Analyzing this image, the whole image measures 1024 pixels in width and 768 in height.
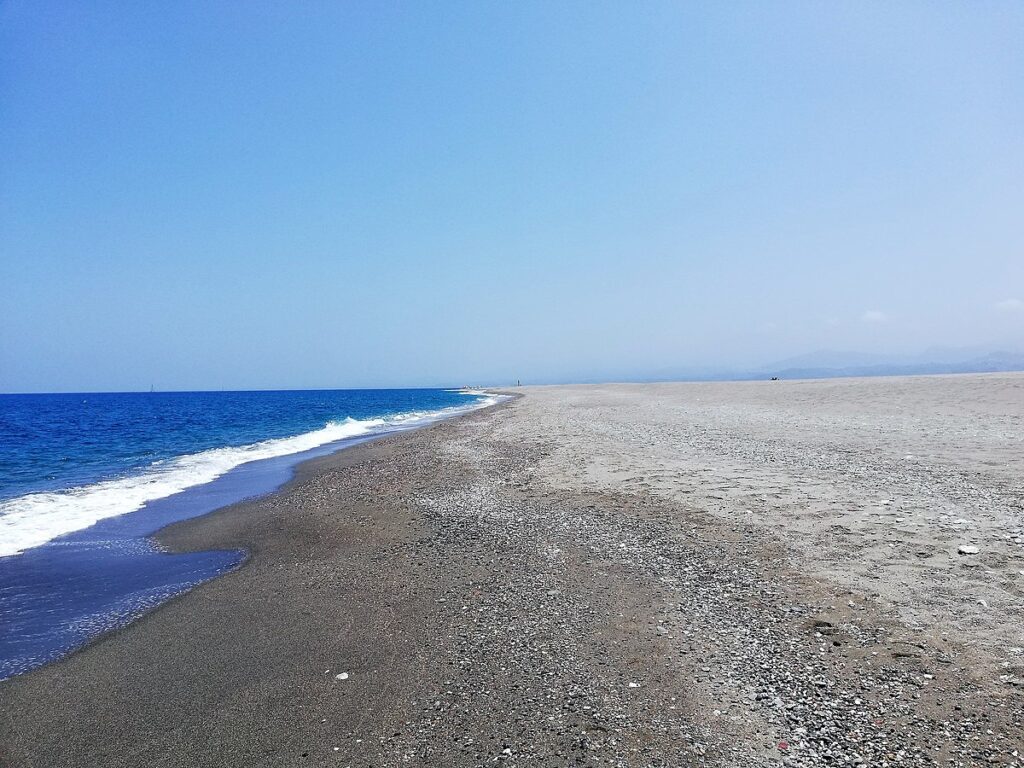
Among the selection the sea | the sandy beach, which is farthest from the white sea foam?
the sandy beach

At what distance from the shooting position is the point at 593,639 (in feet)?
21.0

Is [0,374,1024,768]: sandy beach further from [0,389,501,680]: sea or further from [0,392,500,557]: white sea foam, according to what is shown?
[0,392,500,557]: white sea foam

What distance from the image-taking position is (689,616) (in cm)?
683

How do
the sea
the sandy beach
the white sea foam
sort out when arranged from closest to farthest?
the sandy beach, the sea, the white sea foam

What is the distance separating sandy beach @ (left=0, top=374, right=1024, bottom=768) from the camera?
185 inches

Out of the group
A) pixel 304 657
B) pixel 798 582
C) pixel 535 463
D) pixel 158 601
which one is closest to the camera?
pixel 304 657

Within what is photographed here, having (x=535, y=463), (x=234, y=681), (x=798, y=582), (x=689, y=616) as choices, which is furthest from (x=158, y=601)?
(x=535, y=463)

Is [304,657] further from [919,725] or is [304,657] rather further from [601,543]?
[919,725]

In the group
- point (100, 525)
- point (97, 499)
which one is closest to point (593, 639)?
point (100, 525)

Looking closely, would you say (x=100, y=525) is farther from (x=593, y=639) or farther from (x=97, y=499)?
(x=593, y=639)

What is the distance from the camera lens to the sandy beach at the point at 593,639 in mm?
4695

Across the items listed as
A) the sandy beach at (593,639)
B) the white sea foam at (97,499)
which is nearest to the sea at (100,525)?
the white sea foam at (97,499)

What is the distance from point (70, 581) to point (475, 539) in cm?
752

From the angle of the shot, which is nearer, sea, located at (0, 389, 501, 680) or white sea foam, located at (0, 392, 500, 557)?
sea, located at (0, 389, 501, 680)
